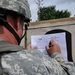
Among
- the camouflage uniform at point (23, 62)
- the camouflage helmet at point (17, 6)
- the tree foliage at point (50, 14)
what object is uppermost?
the tree foliage at point (50, 14)

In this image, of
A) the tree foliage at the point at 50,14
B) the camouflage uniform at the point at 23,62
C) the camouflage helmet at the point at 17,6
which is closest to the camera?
the camouflage uniform at the point at 23,62

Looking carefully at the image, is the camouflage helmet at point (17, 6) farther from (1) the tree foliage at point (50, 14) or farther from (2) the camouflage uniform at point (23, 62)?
(1) the tree foliage at point (50, 14)

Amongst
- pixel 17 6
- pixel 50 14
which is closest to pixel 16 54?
pixel 17 6

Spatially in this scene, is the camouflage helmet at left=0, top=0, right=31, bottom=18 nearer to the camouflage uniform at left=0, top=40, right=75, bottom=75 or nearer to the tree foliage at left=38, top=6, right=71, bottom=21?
the camouflage uniform at left=0, top=40, right=75, bottom=75

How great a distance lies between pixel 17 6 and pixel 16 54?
0.84ft

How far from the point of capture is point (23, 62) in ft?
4.04

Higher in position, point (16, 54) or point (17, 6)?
point (17, 6)

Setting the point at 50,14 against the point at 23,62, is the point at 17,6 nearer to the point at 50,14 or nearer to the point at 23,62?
the point at 23,62

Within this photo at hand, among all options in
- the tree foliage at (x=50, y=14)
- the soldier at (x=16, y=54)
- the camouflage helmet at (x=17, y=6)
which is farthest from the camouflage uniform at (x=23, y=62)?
the tree foliage at (x=50, y=14)

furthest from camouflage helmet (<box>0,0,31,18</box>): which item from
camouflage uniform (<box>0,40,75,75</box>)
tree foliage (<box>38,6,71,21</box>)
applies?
tree foliage (<box>38,6,71,21</box>)

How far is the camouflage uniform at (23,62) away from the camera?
3.97ft

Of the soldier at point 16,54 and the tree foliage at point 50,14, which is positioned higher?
the tree foliage at point 50,14

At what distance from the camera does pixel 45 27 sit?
266 cm

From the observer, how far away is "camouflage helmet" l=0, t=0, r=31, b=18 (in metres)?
1.36
